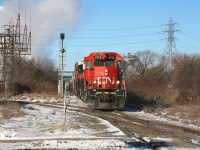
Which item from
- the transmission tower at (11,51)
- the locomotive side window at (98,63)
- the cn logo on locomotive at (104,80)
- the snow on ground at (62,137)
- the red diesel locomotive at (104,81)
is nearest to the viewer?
the snow on ground at (62,137)

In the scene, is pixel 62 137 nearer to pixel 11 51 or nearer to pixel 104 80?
pixel 104 80

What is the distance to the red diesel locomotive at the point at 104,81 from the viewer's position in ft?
79.2

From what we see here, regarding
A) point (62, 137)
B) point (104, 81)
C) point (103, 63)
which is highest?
point (103, 63)

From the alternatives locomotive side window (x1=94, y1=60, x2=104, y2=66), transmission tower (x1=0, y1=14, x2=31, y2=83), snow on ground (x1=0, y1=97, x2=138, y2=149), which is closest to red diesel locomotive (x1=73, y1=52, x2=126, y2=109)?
locomotive side window (x1=94, y1=60, x2=104, y2=66)

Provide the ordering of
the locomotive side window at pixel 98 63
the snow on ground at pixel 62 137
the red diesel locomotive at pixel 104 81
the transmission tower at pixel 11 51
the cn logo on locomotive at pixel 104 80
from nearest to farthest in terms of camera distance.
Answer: the snow on ground at pixel 62 137 → the red diesel locomotive at pixel 104 81 → the cn logo on locomotive at pixel 104 80 → the locomotive side window at pixel 98 63 → the transmission tower at pixel 11 51

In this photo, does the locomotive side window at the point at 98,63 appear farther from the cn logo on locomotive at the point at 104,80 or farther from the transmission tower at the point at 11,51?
the transmission tower at the point at 11,51

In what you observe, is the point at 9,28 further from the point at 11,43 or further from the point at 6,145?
the point at 6,145

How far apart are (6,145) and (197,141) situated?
6340 mm

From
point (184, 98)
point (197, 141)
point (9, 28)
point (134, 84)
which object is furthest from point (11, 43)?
point (197, 141)

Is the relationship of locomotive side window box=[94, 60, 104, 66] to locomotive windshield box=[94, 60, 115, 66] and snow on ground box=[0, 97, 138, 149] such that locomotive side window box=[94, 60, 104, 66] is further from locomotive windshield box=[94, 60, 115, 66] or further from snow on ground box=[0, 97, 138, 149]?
snow on ground box=[0, 97, 138, 149]

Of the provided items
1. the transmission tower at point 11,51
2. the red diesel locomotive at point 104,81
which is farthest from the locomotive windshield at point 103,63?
the transmission tower at point 11,51

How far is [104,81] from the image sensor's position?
24.7 metres

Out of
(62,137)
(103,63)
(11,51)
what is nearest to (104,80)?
(103,63)

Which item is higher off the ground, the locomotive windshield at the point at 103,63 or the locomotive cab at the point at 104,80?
the locomotive windshield at the point at 103,63
